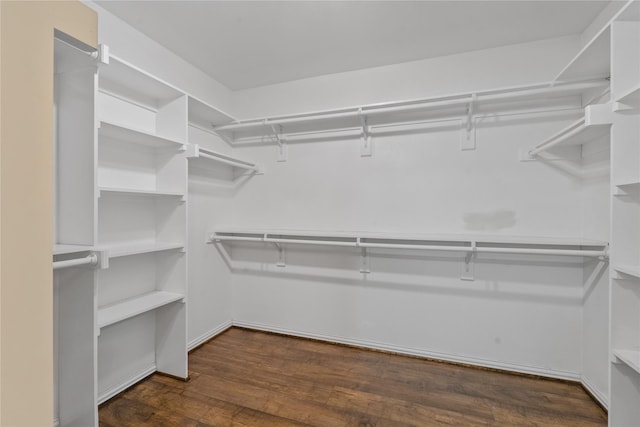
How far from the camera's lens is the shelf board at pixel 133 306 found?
170cm

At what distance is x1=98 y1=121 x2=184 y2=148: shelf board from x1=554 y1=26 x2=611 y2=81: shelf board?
2611 millimetres

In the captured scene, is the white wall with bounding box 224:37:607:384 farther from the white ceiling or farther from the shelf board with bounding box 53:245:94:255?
the shelf board with bounding box 53:245:94:255

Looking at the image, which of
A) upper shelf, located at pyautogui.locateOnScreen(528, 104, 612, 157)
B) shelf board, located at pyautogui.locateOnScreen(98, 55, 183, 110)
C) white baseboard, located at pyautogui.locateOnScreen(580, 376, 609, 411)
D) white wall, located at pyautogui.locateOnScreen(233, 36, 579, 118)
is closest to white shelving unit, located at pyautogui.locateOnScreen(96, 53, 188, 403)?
shelf board, located at pyautogui.locateOnScreen(98, 55, 183, 110)

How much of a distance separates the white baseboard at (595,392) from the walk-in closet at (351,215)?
0.04ft

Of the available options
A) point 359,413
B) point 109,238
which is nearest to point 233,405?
point 359,413

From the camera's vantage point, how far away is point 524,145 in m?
2.21

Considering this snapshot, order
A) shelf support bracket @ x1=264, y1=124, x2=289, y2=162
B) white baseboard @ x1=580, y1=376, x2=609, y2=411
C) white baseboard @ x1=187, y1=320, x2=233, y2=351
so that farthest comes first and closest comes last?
shelf support bracket @ x1=264, y1=124, x2=289, y2=162, white baseboard @ x1=187, y1=320, x2=233, y2=351, white baseboard @ x1=580, y1=376, x2=609, y2=411

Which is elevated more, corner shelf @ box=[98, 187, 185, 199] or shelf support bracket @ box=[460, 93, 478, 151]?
shelf support bracket @ box=[460, 93, 478, 151]

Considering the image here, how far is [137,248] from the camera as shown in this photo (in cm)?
191

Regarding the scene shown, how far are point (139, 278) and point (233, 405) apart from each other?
1.14 meters

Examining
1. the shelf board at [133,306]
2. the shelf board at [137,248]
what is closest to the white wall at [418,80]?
the shelf board at [137,248]

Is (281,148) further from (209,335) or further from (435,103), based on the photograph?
(209,335)

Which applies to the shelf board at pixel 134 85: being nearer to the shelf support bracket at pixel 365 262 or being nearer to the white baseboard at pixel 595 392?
the shelf support bracket at pixel 365 262

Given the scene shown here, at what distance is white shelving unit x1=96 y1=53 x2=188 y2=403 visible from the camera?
189cm
